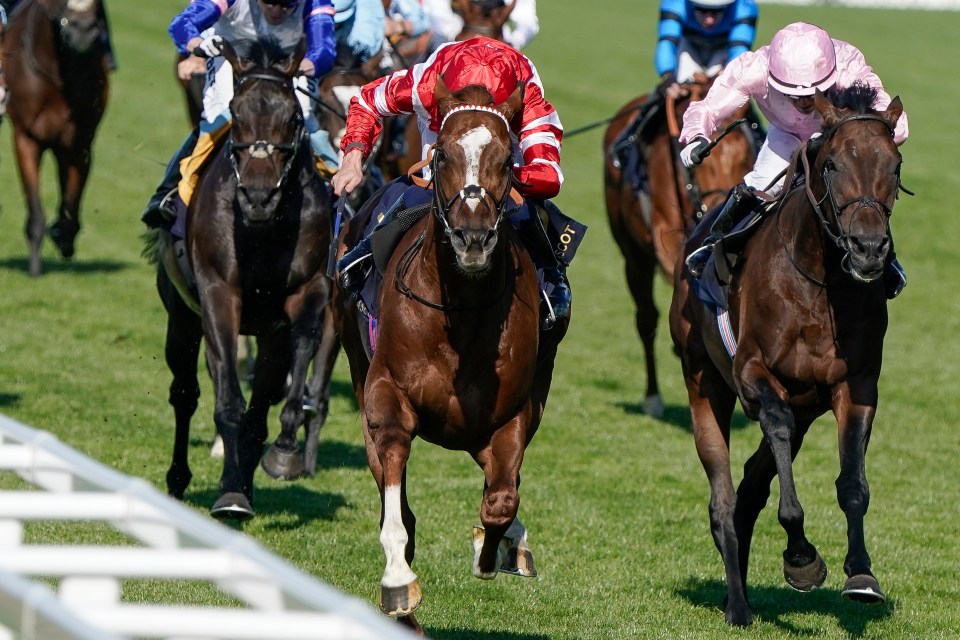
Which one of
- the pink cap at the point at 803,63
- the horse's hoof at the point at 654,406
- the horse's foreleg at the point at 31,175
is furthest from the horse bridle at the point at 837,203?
the horse's foreleg at the point at 31,175

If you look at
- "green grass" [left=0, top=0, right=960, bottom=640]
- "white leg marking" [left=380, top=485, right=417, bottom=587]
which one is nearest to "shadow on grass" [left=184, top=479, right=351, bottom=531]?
"green grass" [left=0, top=0, right=960, bottom=640]

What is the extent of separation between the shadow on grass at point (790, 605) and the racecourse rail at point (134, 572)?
148 inches

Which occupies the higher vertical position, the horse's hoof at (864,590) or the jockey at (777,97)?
the jockey at (777,97)

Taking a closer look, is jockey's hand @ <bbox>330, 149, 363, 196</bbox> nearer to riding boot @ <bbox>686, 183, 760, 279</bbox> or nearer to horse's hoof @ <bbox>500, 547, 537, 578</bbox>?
horse's hoof @ <bbox>500, 547, 537, 578</bbox>

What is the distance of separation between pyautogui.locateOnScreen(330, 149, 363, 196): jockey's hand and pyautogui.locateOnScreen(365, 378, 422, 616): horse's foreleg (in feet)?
3.13

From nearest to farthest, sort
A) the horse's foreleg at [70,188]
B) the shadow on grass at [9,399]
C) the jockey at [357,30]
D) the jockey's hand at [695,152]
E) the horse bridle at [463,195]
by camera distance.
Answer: the horse bridle at [463,195] → the jockey's hand at [695,152] → the shadow on grass at [9,399] → the jockey at [357,30] → the horse's foreleg at [70,188]

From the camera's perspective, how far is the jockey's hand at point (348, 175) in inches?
254

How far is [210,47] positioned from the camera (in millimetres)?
7988

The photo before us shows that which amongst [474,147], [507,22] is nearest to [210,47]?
[474,147]

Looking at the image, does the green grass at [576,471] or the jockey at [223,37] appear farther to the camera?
the jockey at [223,37]

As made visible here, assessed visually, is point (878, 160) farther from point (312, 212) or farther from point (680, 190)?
point (680, 190)

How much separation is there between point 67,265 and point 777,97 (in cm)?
1065

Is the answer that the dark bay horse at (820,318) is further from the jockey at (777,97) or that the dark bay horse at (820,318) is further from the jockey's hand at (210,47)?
the jockey's hand at (210,47)

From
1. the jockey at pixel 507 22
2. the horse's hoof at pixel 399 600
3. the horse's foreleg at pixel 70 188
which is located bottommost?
the horse's hoof at pixel 399 600
